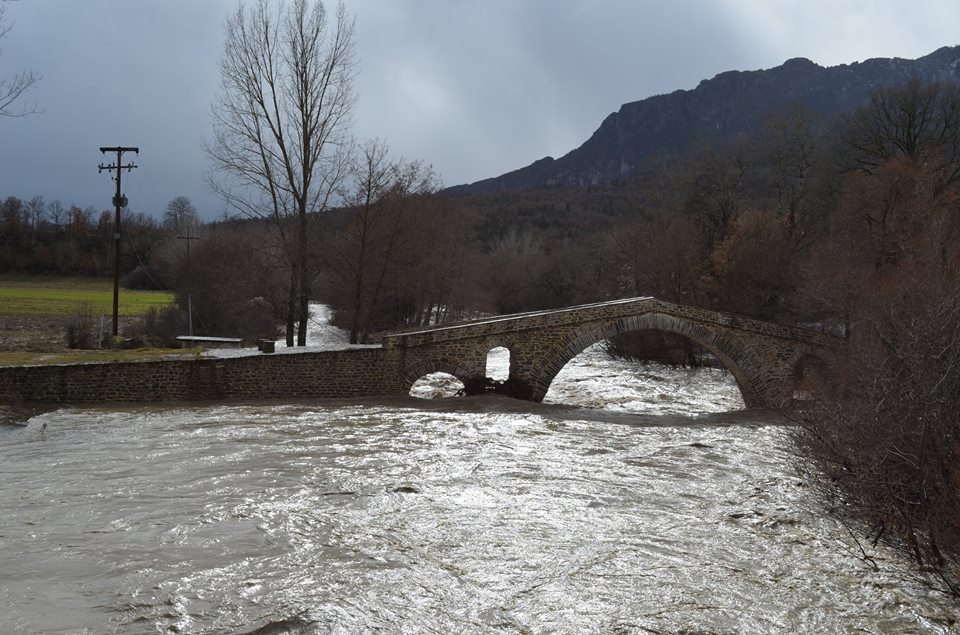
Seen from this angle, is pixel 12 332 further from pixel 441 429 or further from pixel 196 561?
pixel 196 561

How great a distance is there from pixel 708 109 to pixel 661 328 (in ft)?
343

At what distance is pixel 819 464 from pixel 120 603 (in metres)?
8.26

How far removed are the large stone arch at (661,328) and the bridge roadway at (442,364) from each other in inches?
1.0

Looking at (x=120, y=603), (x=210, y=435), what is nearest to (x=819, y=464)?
(x=120, y=603)

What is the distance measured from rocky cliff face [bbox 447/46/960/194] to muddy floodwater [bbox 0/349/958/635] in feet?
245

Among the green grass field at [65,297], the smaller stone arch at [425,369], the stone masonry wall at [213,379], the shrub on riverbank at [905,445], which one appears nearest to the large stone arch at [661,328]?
the smaller stone arch at [425,369]

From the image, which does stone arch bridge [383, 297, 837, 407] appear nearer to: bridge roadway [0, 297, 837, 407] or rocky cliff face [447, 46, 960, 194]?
bridge roadway [0, 297, 837, 407]

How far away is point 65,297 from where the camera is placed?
38.6 meters

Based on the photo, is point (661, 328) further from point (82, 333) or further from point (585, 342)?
point (82, 333)

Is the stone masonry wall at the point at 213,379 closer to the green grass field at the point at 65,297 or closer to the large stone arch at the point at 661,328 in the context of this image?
the large stone arch at the point at 661,328

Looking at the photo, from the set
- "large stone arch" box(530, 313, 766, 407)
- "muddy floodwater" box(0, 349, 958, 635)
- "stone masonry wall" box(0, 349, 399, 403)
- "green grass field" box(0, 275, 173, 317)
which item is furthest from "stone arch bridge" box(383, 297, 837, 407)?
"green grass field" box(0, 275, 173, 317)

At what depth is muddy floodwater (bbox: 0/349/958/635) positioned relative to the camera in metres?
5.53

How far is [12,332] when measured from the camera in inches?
994

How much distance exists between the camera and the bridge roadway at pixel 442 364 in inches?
534
